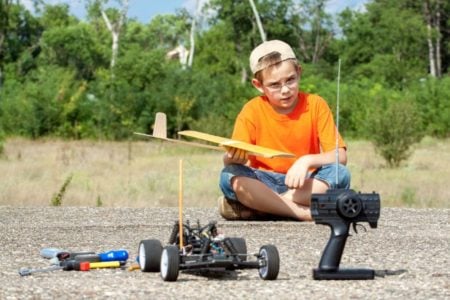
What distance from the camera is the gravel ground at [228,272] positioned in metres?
5.01

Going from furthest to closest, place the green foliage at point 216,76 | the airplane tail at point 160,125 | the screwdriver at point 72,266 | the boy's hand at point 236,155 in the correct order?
the green foliage at point 216,76, the boy's hand at point 236,155, the airplane tail at point 160,125, the screwdriver at point 72,266

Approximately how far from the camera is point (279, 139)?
789 cm

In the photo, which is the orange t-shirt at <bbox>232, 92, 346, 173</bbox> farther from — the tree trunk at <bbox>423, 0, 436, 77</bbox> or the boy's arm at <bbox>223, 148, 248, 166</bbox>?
the tree trunk at <bbox>423, 0, 436, 77</bbox>

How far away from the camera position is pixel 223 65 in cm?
5959

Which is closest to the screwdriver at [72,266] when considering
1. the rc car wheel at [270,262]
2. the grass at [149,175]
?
the rc car wheel at [270,262]

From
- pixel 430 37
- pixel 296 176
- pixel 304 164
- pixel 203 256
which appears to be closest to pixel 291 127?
pixel 304 164

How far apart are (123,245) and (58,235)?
773mm

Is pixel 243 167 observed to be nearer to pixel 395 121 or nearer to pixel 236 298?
pixel 236 298

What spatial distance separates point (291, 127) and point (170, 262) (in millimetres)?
2862

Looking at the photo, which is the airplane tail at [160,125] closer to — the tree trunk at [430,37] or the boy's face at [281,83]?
the boy's face at [281,83]

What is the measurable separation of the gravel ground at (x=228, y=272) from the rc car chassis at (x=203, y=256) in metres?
0.06

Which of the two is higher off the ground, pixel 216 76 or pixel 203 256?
pixel 216 76

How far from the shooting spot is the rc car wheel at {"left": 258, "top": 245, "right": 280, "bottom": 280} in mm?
5215

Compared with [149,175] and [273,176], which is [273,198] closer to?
[273,176]
